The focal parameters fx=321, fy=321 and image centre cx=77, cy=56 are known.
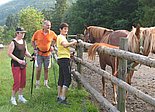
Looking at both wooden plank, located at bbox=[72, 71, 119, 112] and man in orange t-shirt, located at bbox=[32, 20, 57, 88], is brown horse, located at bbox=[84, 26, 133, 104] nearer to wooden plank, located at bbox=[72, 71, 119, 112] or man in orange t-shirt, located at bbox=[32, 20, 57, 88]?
wooden plank, located at bbox=[72, 71, 119, 112]

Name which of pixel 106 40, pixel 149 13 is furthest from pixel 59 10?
pixel 106 40

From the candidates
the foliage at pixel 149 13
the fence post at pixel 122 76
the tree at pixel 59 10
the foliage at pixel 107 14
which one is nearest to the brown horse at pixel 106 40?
Result: the fence post at pixel 122 76

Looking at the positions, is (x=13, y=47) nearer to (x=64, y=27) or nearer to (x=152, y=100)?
(x=64, y=27)

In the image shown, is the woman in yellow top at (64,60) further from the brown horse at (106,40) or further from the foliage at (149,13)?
the foliage at (149,13)

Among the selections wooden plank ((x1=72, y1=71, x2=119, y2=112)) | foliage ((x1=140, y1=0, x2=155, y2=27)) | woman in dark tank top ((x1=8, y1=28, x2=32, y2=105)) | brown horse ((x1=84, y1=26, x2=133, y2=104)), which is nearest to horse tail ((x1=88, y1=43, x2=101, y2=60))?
brown horse ((x1=84, y1=26, x2=133, y2=104))

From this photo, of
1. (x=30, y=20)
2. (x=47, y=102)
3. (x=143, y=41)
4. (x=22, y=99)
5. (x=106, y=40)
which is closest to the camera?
(x=143, y=41)

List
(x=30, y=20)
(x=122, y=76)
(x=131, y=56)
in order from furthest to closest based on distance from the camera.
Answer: (x=30, y=20) → (x=122, y=76) → (x=131, y=56)

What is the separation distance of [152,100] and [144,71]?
8051 millimetres

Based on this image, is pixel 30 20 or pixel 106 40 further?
pixel 30 20

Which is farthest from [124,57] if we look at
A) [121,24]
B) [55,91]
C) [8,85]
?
[121,24]

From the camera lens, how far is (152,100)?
4.31 metres

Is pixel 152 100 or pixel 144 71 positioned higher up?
pixel 152 100

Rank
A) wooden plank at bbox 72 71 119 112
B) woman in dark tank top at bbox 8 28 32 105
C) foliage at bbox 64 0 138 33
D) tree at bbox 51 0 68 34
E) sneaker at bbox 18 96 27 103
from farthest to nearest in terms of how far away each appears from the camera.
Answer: tree at bbox 51 0 68 34 → foliage at bbox 64 0 138 33 → sneaker at bbox 18 96 27 103 → woman in dark tank top at bbox 8 28 32 105 → wooden plank at bbox 72 71 119 112

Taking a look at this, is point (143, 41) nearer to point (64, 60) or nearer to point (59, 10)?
point (64, 60)
